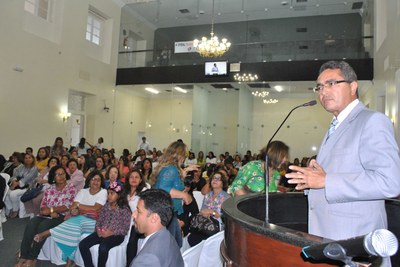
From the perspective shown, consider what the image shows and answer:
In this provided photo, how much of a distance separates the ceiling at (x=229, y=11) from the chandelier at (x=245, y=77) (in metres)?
0.38

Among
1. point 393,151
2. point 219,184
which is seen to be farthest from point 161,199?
point 219,184

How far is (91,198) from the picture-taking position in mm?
4309

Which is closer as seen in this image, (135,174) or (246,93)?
(135,174)

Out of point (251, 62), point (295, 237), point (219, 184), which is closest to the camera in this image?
point (295, 237)

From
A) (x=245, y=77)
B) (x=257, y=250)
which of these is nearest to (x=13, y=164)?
(x=257, y=250)

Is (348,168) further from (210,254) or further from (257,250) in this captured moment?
(210,254)

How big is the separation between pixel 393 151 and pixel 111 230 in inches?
122

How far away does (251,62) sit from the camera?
11.3 metres

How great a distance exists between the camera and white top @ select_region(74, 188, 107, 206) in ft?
14.0

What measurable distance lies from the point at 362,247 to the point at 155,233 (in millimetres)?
1456

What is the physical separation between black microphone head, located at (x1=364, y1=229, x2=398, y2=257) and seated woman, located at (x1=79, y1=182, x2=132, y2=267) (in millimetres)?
3334

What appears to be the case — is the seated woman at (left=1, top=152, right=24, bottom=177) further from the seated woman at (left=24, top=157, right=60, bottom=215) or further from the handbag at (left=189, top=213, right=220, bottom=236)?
the handbag at (left=189, top=213, right=220, bottom=236)

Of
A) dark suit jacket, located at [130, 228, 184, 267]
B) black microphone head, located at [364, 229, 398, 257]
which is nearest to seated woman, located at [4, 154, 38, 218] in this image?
dark suit jacket, located at [130, 228, 184, 267]

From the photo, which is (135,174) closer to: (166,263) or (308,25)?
(166,263)
